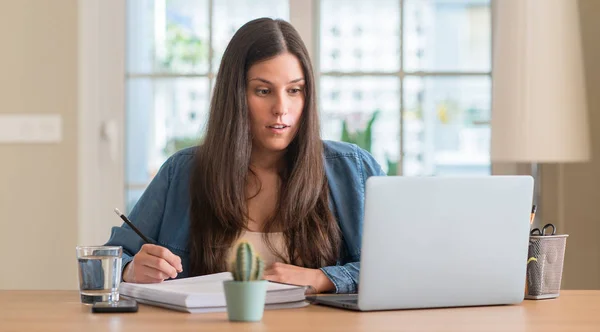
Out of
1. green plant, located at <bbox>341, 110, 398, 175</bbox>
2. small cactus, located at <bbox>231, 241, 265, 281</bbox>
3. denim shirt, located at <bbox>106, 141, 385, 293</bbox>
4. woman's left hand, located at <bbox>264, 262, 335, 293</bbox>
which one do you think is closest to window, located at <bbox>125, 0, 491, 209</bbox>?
green plant, located at <bbox>341, 110, 398, 175</bbox>

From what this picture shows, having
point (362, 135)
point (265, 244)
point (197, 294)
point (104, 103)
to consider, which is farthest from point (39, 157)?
point (197, 294)

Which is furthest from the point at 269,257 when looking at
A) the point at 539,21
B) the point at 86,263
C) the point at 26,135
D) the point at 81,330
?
the point at 26,135

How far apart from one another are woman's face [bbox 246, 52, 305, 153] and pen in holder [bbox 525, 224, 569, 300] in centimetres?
63

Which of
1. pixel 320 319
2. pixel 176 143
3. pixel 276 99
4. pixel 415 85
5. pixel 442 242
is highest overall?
pixel 415 85

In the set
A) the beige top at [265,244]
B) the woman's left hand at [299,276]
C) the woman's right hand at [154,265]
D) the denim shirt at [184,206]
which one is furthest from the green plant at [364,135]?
the woman's right hand at [154,265]

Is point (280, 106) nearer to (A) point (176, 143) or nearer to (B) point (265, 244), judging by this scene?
(B) point (265, 244)

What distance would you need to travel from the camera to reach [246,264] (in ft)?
4.61

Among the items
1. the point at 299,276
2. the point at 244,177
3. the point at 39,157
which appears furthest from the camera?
the point at 39,157

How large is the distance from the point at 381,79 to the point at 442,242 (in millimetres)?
1995

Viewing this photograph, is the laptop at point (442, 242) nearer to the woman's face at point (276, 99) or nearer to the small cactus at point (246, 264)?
the small cactus at point (246, 264)

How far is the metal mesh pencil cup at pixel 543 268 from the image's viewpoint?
1.77 metres

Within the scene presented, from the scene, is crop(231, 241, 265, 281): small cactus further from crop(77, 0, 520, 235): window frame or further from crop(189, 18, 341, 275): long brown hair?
crop(77, 0, 520, 235): window frame

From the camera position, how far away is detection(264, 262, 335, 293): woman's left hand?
1.84m

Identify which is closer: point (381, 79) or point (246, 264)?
point (246, 264)
